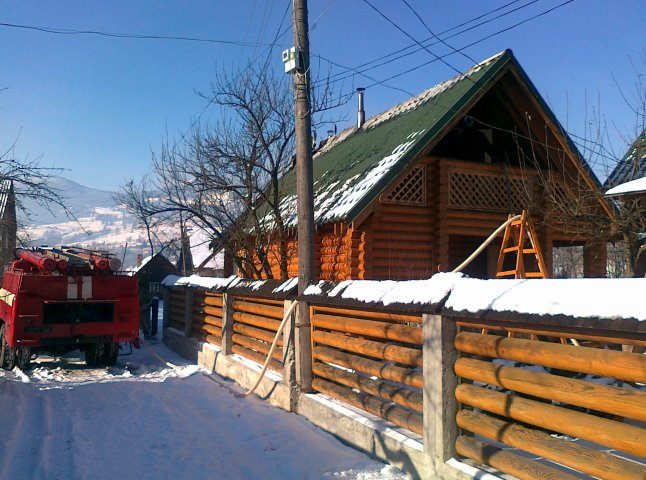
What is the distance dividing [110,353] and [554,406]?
10.1 meters

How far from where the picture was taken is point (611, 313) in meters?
3.32

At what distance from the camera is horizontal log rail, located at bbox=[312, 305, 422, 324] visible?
5508 millimetres

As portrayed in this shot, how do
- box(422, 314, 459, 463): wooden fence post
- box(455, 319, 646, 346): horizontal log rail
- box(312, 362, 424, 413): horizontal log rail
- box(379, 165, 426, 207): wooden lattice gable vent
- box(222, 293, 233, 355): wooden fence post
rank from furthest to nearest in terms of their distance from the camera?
box(379, 165, 426, 207): wooden lattice gable vent < box(222, 293, 233, 355): wooden fence post < box(312, 362, 424, 413): horizontal log rail < box(422, 314, 459, 463): wooden fence post < box(455, 319, 646, 346): horizontal log rail

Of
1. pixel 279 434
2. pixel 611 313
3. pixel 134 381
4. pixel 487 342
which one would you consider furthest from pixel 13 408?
pixel 611 313

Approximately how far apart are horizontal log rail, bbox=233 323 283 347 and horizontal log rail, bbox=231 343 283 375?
266 millimetres

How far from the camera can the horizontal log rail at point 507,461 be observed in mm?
3854

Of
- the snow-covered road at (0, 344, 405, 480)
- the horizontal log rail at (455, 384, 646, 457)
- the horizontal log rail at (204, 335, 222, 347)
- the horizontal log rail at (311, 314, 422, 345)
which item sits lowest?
the snow-covered road at (0, 344, 405, 480)

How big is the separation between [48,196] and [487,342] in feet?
25.8

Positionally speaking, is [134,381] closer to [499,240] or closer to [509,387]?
[509,387]

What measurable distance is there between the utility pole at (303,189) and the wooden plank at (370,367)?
24cm

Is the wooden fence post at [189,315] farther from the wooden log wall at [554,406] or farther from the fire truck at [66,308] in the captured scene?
the wooden log wall at [554,406]

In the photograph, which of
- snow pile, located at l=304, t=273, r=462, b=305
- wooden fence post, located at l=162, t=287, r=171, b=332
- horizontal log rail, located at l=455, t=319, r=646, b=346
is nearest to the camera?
horizontal log rail, located at l=455, t=319, r=646, b=346

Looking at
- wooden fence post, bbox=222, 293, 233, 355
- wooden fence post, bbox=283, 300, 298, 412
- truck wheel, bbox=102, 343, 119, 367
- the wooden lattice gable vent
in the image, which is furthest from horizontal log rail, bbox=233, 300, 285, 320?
the wooden lattice gable vent

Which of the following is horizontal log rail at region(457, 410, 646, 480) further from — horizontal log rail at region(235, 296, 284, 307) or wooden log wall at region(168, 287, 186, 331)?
wooden log wall at region(168, 287, 186, 331)
